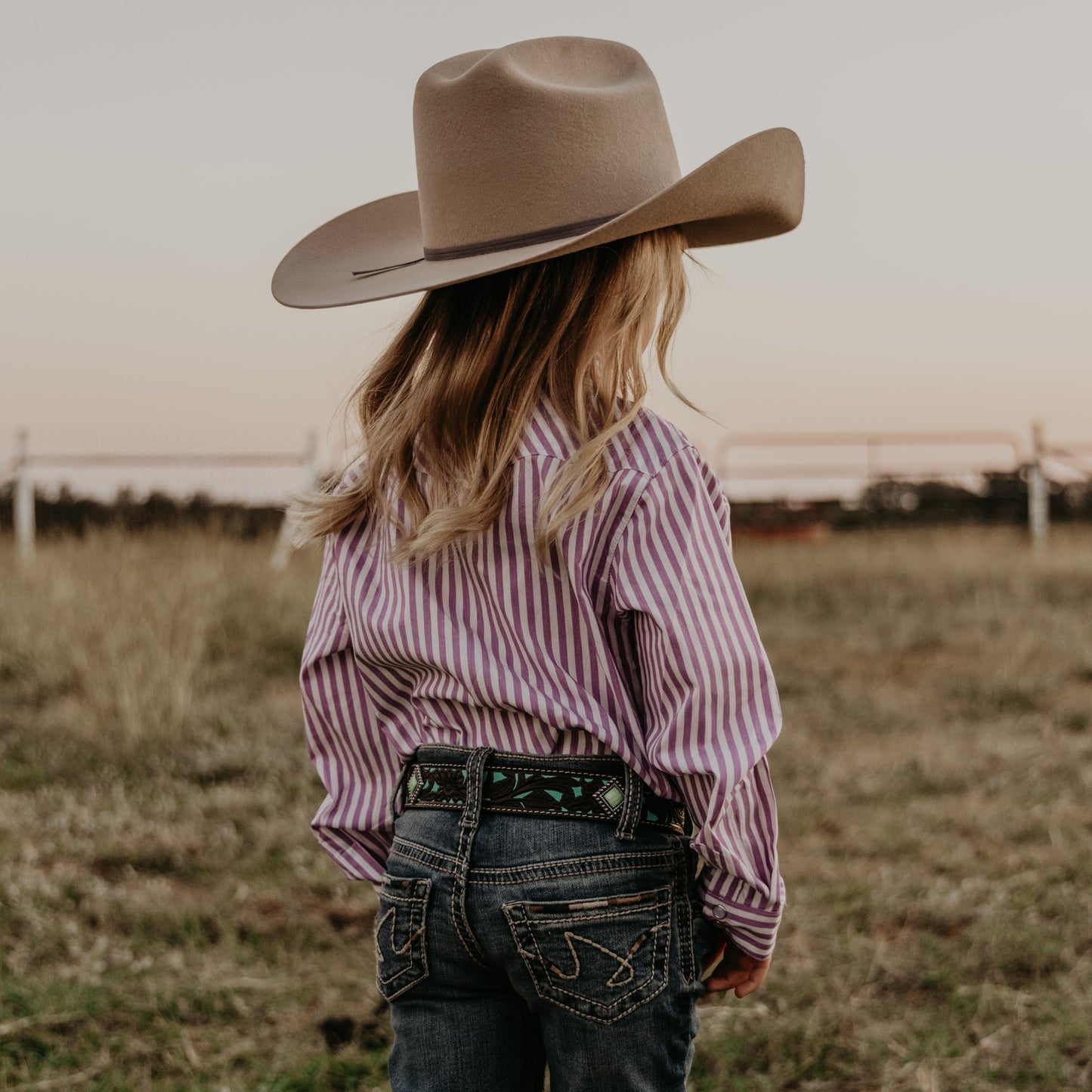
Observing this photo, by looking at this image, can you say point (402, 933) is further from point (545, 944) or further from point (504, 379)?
point (504, 379)

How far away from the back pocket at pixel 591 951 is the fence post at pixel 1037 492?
540 inches

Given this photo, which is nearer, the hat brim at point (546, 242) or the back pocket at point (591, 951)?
the back pocket at point (591, 951)

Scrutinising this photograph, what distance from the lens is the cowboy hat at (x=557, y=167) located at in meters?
1.58

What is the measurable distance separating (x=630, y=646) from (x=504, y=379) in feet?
1.26

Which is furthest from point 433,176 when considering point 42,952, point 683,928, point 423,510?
point 42,952

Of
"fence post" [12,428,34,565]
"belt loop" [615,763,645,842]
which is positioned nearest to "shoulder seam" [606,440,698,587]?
"belt loop" [615,763,645,842]

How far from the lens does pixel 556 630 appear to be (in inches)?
57.4

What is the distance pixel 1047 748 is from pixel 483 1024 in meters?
4.81

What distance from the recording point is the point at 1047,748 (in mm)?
5602

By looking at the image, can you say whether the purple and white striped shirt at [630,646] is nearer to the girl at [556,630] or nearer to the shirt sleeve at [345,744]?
the girl at [556,630]

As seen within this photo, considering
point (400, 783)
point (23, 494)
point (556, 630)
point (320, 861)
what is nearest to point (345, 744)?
point (400, 783)

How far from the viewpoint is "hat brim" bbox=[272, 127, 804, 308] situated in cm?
152

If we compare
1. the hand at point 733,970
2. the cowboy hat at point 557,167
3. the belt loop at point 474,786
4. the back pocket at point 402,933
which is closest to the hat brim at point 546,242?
the cowboy hat at point 557,167

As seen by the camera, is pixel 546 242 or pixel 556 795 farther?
pixel 546 242
